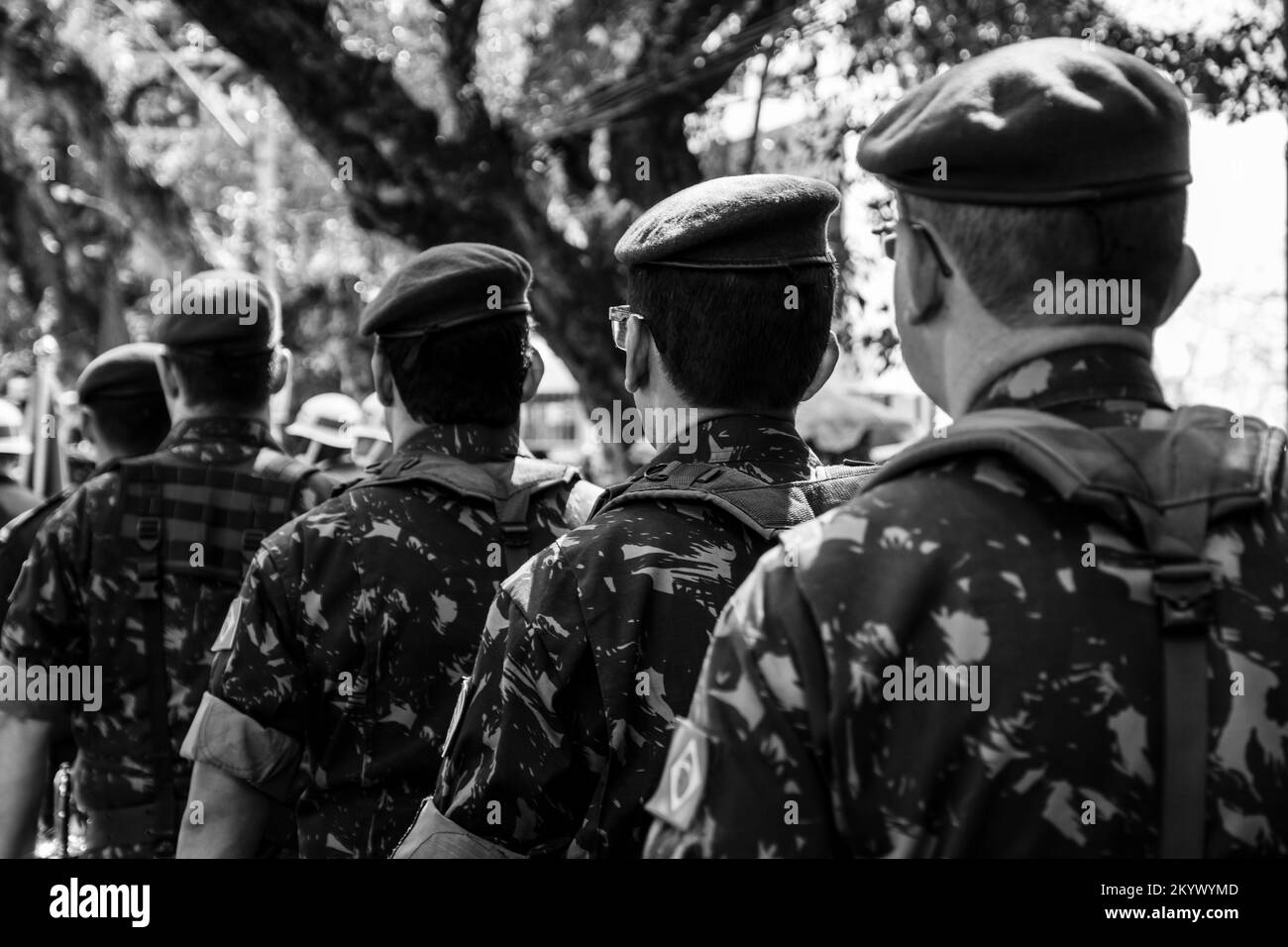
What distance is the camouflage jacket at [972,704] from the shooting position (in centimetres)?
131

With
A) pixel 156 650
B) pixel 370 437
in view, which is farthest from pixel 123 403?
pixel 370 437

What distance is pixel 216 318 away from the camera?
3674mm

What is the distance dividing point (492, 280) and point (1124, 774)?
1929mm

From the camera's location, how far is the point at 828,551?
135 cm

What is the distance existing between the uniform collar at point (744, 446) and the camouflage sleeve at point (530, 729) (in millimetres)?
298

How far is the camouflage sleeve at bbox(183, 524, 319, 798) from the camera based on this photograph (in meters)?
2.71

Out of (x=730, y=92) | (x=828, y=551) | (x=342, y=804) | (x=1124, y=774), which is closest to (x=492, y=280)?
(x=342, y=804)

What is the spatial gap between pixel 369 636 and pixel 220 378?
1229mm

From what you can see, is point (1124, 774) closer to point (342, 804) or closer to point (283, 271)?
point (342, 804)

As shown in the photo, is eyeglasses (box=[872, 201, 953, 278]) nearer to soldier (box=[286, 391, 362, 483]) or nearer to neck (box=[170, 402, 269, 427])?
neck (box=[170, 402, 269, 427])

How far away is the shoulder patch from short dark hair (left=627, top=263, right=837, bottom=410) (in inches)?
36.1

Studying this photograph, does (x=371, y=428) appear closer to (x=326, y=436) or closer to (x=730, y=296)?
(x=326, y=436)

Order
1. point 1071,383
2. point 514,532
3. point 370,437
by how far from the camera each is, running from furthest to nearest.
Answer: point 370,437 < point 514,532 < point 1071,383

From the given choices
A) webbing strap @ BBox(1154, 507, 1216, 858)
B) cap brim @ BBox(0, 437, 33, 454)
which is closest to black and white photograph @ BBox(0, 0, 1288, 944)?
webbing strap @ BBox(1154, 507, 1216, 858)
